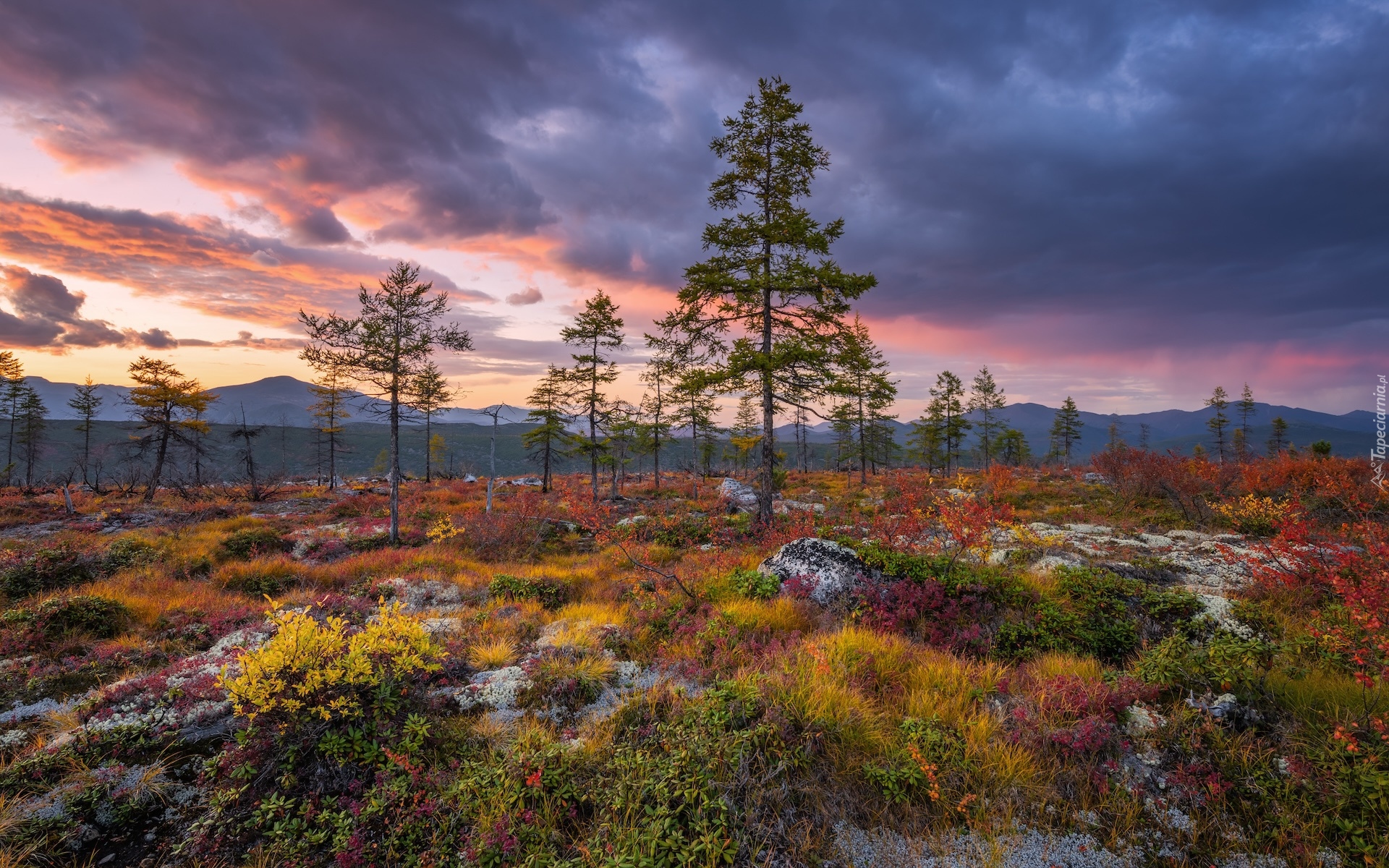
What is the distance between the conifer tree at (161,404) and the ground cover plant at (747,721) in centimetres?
2756

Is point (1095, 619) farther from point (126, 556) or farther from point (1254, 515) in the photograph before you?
point (126, 556)

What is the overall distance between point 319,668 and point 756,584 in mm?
6469

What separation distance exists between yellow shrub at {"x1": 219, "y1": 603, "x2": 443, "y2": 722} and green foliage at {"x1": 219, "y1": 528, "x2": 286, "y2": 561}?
12885mm

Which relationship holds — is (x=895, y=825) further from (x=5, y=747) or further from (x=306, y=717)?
(x=5, y=747)

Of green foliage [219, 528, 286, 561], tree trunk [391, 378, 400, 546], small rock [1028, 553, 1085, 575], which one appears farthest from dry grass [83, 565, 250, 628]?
small rock [1028, 553, 1085, 575]

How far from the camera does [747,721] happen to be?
4547 millimetres

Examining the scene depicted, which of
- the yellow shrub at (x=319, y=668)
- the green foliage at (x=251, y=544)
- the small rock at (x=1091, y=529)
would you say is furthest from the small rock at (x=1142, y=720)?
the green foliage at (x=251, y=544)

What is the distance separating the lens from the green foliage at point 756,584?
28.2ft

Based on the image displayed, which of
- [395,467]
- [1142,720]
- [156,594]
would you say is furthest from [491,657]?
[395,467]

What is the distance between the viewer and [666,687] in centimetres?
549

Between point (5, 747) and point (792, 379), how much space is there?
15269 mm

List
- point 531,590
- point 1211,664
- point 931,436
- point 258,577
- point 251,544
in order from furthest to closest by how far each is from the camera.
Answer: point 931,436 < point 251,544 < point 258,577 < point 531,590 < point 1211,664

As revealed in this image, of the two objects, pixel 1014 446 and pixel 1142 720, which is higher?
pixel 1014 446

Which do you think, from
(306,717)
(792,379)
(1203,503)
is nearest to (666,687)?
(306,717)
